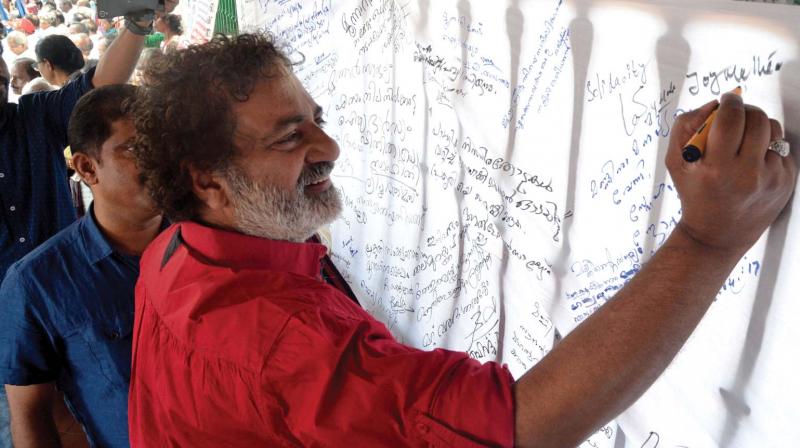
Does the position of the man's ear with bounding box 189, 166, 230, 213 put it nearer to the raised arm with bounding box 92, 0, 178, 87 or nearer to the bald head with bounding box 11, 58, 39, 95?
the raised arm with bounding box 92, 0, 178, 87

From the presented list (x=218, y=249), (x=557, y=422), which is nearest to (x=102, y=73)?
(x=218, y=249)

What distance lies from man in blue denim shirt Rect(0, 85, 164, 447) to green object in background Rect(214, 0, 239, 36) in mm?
1282

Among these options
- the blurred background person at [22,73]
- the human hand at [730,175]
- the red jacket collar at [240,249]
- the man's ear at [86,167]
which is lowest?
the blurred background person at [22,73]

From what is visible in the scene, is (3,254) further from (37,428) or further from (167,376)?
(167,376)

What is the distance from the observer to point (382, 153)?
1664 mm

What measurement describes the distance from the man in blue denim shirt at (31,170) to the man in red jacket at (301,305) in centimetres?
95

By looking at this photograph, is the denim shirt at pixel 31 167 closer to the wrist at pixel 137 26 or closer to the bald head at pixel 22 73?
the wrist at pixel 137 26

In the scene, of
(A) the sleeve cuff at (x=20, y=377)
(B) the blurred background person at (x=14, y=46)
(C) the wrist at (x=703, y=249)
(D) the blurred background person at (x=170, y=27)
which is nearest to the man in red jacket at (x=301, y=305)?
(C) the wrist at (x=703, y=249)

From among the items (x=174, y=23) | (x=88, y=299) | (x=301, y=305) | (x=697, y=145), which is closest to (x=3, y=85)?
(x=88, y=299)

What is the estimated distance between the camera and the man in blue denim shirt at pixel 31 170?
174cm

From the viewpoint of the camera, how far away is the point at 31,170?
69.7 inches

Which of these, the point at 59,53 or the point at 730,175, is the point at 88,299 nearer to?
the point at 730,175

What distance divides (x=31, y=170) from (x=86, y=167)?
53cm

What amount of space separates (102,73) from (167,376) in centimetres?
145
